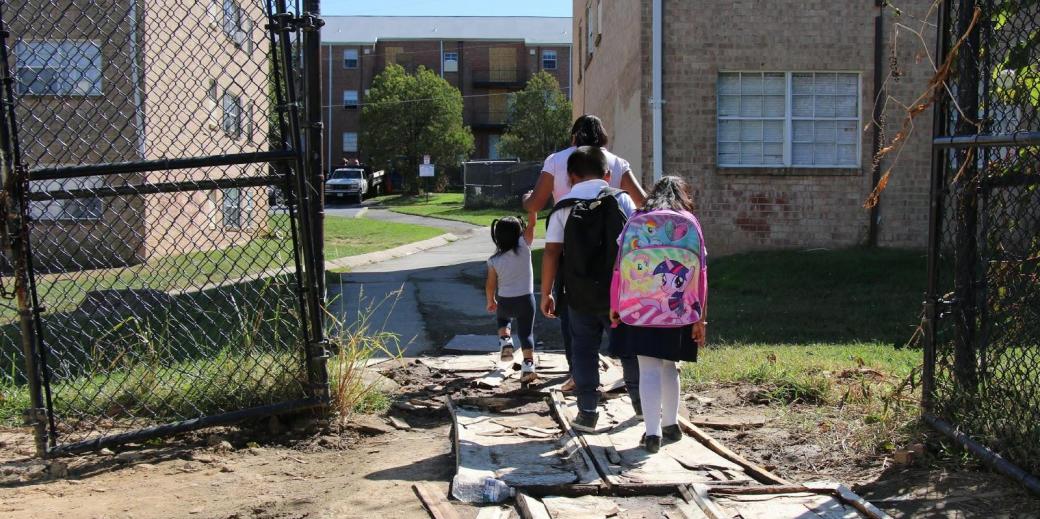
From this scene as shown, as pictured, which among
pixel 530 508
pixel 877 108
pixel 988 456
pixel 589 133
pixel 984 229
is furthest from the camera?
pixel 877 108

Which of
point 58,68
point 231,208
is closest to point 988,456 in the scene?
point 231,208

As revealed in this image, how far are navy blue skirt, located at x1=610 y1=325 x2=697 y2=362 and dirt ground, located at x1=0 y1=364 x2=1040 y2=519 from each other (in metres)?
0.62

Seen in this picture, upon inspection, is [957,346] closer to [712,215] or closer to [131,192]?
[131,192]

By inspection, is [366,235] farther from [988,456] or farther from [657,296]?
[988,456]

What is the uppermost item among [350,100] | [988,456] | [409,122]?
[350,100]

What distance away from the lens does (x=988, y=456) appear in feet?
13.4

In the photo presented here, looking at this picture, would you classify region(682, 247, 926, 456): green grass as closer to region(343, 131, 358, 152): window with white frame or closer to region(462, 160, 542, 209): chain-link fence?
region(462, 160, 542, 209): chain-link fence

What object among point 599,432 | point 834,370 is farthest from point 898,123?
point 599,432

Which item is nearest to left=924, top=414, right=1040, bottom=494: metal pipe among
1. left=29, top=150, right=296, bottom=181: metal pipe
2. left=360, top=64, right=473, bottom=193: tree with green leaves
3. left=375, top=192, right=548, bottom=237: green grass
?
left=29, top=150, right=296, bottom=181: metal pipe

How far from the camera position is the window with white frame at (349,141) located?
176 ft

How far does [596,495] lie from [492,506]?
1.49 ft

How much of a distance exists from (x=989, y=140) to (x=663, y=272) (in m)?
1.57

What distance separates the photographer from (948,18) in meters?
4.65

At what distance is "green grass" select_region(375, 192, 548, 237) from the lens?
2995cm
